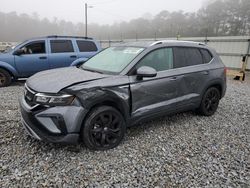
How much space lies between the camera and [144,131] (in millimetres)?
3869

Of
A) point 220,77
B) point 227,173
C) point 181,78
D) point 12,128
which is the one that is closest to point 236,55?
point 220,77

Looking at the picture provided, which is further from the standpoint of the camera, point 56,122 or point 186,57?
point 186,57

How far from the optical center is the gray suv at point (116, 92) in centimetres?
280

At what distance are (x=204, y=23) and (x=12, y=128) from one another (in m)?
20.2

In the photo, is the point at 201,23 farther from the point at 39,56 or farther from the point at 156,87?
the point at 156,87

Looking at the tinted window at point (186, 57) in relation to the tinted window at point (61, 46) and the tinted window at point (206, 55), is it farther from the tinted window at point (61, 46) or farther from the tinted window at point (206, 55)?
the tinted window at point (61, 46)

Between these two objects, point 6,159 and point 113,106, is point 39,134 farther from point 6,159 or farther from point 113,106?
point 113,106

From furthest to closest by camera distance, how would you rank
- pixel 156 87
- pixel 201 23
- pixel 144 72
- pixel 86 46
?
1. pixel 201 23
2. pixel 86 46
3. pixel 156 87
4. pixel 144 72

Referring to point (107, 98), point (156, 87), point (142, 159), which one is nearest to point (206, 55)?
point (156, 87)

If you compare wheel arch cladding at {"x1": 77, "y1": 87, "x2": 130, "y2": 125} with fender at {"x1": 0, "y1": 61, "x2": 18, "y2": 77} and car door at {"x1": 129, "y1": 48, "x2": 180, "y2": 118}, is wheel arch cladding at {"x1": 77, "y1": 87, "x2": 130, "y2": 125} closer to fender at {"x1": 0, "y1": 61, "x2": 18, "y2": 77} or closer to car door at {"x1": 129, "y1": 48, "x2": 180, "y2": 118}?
car door at {"x1": 129, "y1": 48, "x2": 180, "y2": 118}

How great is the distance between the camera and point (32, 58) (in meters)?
7.20

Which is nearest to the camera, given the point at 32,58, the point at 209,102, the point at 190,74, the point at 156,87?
the point at 156,87

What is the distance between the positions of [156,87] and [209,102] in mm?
1757

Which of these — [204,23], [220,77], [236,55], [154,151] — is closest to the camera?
[154,151]
